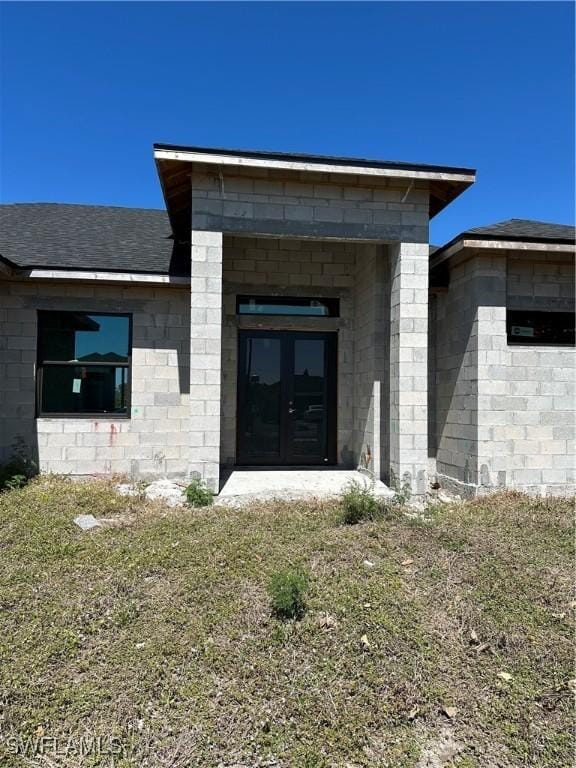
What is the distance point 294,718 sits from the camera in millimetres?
2648

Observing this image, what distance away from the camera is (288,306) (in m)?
8.68

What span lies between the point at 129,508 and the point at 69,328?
3.35 m

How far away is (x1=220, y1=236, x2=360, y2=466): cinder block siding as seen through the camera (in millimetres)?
8469

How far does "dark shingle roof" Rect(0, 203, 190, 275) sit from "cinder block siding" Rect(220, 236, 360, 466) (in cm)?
106

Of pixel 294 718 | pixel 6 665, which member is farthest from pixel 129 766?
pixel 6 665

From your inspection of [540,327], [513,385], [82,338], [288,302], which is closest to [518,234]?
[540,327]

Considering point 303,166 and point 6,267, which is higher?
point 303,166

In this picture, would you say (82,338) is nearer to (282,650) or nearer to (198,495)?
(198,495)

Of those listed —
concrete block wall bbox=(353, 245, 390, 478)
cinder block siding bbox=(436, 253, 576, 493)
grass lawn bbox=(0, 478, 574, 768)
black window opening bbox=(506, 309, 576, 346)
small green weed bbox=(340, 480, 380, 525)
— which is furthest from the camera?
concrete block wall bbox=(353, 245, 390, 478)

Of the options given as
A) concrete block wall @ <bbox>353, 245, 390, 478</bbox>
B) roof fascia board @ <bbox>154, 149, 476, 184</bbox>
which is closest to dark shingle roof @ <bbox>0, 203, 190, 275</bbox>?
roof fascia board @ <bbox>154, 149, 476, 184</bbox>

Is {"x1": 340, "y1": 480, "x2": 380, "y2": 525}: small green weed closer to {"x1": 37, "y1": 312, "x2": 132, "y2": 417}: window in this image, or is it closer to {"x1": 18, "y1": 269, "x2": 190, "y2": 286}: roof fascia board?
{"x1": 37, "y1": 312, "x2": 132, "y2": 417}: window

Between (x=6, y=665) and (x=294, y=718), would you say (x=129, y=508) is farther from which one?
(x=294, y=718)

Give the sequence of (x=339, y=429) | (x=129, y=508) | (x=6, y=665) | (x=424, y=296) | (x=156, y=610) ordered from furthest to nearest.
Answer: (x=339, y=429) → (x=424, y=296) → (x=129, y=508) → (x=156, y=610) → (x=6, y=665)

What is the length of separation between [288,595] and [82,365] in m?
5.64
